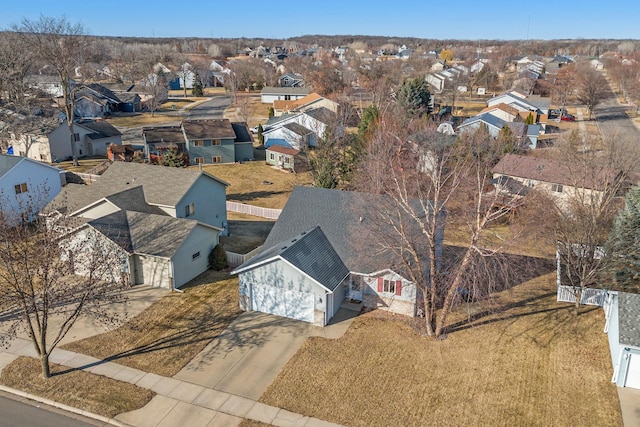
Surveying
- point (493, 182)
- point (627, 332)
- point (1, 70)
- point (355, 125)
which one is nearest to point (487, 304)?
point (627, 332)

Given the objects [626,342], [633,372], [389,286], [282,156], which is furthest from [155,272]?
[282,156]

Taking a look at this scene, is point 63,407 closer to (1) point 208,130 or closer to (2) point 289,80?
(1) point 208,130

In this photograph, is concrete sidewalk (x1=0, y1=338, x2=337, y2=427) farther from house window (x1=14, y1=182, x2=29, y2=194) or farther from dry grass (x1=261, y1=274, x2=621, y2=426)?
house window (x1=14, y1=182, x2=29, y2=194)

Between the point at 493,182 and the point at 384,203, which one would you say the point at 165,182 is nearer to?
the point at 384,203

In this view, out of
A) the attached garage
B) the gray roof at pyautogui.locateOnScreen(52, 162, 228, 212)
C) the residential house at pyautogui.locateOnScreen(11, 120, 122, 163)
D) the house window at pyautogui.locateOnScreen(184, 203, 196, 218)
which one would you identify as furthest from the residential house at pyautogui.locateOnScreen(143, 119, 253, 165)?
the attached garage

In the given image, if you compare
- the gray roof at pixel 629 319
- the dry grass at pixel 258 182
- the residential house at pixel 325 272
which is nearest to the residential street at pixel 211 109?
the dry grass at pixel 258 182
